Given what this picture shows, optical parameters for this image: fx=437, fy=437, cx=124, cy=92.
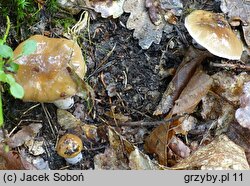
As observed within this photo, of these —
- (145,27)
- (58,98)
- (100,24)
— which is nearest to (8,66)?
(58,98)

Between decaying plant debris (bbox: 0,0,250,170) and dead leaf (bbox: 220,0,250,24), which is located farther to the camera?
dead leaf (bbox: 220,0,250,24)

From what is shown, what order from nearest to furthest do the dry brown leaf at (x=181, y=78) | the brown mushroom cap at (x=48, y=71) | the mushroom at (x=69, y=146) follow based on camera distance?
the brown mushroom cap at (x=48, y=71), the mushroom at (x=69, y=146), the dry brown leaf at (x=181, y=78)

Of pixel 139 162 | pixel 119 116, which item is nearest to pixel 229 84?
pixel 119 116

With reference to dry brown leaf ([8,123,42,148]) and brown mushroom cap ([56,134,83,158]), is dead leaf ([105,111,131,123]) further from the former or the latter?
dry brown leaf ([8,123,42,148])

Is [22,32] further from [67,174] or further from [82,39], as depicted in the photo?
[67,174]

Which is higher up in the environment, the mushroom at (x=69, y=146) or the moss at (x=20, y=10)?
the moss at (x=20, y=10)

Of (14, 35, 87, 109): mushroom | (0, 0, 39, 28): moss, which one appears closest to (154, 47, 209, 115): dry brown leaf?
(14, 35, 87, 109): mushroom

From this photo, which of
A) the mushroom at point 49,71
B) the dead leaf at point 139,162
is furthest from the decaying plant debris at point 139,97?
the mushroom at point 49,71

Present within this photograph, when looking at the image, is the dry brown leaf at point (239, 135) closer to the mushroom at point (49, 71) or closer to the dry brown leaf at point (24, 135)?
the mushroom at point (49, 71)
